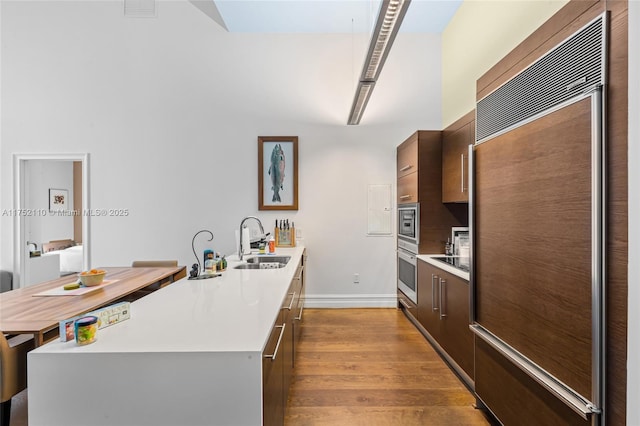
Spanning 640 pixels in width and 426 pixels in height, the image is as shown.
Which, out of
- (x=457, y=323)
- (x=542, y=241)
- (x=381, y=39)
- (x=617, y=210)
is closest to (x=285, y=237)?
(x=457, y=323)

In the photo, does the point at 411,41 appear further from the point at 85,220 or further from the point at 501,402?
the point at 85,220

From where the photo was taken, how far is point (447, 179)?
135 inches

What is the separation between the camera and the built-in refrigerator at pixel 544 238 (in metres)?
1.17

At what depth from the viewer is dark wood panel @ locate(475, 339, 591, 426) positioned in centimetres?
139

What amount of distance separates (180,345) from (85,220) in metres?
4.32

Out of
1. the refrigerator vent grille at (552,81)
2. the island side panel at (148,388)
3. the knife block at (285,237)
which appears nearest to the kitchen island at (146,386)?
the island side panel at (148,388)

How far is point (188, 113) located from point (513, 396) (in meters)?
4.57

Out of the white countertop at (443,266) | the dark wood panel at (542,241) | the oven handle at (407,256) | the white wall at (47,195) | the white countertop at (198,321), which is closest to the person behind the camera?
the white countertop at (198,321)

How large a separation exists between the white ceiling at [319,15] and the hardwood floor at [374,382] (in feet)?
11.8

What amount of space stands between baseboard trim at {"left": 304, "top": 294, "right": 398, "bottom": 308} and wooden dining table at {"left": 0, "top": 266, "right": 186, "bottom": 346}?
6.95 ft

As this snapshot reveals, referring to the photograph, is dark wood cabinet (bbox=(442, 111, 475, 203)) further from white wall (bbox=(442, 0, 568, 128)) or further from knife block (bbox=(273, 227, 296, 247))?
knife block (bbox=(273, 227, 296, 247))

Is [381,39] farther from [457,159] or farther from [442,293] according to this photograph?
[442,293]

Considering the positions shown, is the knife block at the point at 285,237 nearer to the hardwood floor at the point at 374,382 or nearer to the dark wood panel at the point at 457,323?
the hardwood floor at the point at 374,382

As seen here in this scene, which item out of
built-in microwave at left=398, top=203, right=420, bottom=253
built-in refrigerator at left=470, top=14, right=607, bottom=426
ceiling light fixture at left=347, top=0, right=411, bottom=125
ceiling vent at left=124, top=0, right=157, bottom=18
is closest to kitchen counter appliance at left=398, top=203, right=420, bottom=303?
built-in microwave at left=398, top=203, right=420, bottom=253
